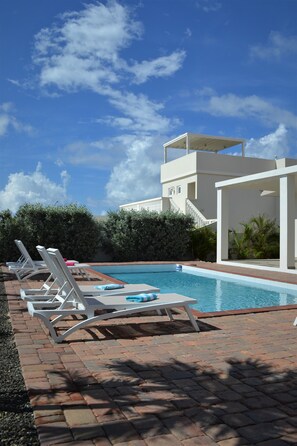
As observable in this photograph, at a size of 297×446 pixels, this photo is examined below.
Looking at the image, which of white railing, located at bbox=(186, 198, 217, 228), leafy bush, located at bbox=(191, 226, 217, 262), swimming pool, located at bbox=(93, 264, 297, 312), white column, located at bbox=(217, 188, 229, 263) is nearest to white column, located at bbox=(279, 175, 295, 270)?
swimming pool, located at bbox=(93, 264, 297, 312)

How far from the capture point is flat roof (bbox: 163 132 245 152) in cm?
2841

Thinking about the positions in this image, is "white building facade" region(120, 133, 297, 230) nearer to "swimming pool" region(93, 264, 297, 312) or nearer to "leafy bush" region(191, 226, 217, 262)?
"leafy bush" region(191, 226, 217, 262)

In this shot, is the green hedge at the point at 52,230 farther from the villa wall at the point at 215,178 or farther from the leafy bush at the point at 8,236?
the villa wall at the point at 215,178

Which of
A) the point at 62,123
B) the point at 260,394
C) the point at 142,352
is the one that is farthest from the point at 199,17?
the point at 260,394

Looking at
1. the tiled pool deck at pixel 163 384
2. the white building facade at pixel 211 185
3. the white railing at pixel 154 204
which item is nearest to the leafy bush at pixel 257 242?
the white building facade at pixel 211 185

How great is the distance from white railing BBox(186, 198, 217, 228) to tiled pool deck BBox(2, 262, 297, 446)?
52.6 feet

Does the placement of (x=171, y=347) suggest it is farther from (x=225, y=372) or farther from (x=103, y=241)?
(x=103, y=241)

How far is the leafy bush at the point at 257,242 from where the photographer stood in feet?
67.5

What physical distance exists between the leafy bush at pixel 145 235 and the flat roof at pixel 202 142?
9011 mm

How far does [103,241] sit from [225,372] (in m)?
16.5

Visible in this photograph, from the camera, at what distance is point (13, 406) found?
3.34 metres

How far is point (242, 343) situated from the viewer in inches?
208

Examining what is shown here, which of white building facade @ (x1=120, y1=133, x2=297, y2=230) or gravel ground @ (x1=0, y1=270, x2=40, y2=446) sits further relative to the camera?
white building facade @ (x1=120, y1=133, x2=297, y2=230)

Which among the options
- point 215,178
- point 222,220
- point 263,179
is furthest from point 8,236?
point 215,178
